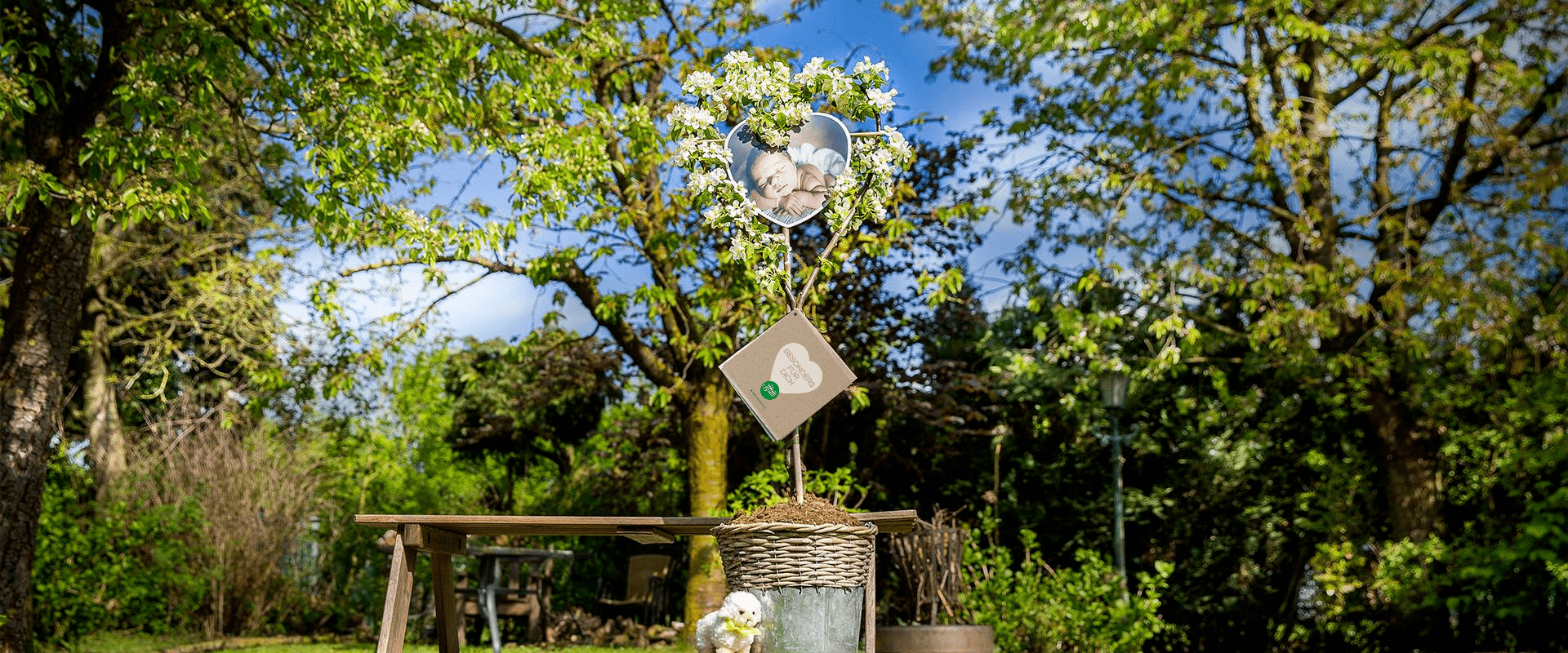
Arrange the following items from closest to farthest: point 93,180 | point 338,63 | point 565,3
→ point 93,180
point 338,63
point 565,3

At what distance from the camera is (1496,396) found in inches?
308

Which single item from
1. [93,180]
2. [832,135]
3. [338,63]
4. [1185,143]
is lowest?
[832,135]

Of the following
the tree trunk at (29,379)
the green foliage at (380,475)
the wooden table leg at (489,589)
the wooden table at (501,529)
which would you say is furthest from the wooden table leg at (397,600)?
the green foliage at (380,475)

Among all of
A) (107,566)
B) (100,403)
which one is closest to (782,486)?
(107,566)

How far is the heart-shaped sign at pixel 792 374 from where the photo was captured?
2865 millimetres

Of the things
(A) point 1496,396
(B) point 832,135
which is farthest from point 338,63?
(A) point 1496,396

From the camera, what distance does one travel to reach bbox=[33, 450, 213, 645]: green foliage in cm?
791

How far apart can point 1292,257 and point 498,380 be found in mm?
7237

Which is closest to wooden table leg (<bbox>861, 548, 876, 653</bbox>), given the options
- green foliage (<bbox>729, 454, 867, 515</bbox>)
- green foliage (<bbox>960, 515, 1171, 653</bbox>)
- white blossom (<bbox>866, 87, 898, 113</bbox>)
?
white blossom (<bbox>866, 87, 898, 113</bbox>)

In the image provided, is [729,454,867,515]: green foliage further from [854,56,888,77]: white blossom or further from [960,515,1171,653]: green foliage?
[854,56,888,77]: white blossom

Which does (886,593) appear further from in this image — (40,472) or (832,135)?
(832,135)

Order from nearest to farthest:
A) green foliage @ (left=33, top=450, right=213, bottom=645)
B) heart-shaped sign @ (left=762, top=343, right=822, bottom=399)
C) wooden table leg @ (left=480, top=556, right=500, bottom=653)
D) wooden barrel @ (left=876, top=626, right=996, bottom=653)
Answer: heart-shaped sign @ (left=762, top=343, right=822, bottom=399)
wooden barrel @ (left=876, top=626, right=996, bottom=653)
wooden table leg @ (left=480, top=556, right=500, bottom=653)
green foliage @ (left=33, top=450, right=213, bottom=645)

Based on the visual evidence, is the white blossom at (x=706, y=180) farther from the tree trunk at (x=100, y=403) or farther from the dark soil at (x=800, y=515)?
the tree trunk at (x=100, y=403)

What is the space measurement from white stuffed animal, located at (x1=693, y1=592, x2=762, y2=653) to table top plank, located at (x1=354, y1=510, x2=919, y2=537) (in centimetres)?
27
